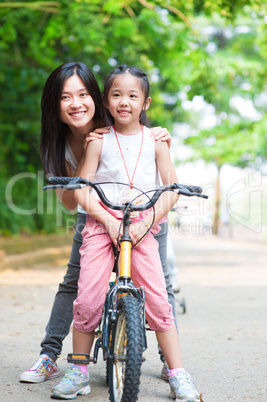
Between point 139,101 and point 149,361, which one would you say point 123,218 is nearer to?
point 139,101

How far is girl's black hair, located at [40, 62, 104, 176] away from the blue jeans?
40 cm

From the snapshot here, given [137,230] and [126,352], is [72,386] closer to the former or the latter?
[126,352]

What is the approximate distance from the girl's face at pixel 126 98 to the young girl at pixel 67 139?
0.58 ft

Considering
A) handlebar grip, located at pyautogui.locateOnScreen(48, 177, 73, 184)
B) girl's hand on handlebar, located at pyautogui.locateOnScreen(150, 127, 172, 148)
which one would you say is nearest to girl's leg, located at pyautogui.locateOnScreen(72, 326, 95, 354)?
handlebar grip, located at pyautogui.locateOnScreen(48, 177, 73, 184)

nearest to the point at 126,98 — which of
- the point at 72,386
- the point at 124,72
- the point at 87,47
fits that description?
the point at 124,72

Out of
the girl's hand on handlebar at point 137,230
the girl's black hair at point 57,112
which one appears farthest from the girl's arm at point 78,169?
the girl's hand on handlebar at point 137,230

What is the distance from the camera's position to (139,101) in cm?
337

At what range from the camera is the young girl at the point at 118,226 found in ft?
10.4

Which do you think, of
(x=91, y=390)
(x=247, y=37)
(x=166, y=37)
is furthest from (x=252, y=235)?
(x=91, y=390)

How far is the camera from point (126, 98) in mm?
3338

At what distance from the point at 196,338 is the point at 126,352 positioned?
96.4 inches

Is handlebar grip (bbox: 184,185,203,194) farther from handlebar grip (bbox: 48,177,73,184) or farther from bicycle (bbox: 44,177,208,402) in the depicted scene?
handlebar grip (bbox: 48,177,73,184)

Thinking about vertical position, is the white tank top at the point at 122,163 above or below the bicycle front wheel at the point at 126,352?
above

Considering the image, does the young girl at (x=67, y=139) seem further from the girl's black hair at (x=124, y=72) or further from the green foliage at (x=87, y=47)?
the green foliage at (x=87, y=47)
